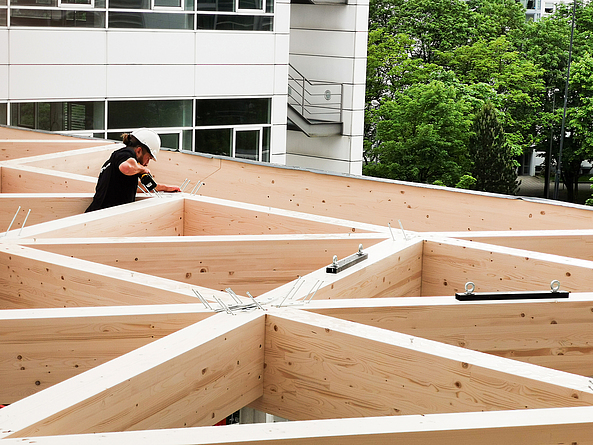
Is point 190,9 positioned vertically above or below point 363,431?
above

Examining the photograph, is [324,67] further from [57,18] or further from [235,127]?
[57,18]

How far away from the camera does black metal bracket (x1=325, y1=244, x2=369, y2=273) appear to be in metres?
4.05

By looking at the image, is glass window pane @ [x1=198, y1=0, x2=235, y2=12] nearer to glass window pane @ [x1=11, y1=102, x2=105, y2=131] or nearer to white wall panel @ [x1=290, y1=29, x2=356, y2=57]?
glass window pane @ [x1=11, y1=102, x2=105, y2=131]

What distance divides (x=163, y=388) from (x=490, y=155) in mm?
30412

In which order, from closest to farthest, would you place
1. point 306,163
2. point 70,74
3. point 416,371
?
point 416,371 → point 70,74 → point 306,163

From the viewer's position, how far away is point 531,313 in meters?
3.74

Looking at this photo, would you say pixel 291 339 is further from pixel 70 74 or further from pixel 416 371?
pixel 70 74

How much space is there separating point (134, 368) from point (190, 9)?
16476 mm

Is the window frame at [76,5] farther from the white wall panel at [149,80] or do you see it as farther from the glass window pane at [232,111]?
the glass window pane at [232,111]

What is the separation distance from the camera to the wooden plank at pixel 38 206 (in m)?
5.73

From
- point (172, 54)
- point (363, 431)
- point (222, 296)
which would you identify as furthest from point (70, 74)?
point (363, 431)

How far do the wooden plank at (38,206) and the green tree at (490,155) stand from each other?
27325 millimetres

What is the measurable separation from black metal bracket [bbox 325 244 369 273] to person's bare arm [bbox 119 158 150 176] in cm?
226

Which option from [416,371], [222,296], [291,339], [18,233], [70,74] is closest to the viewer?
[416,371]
